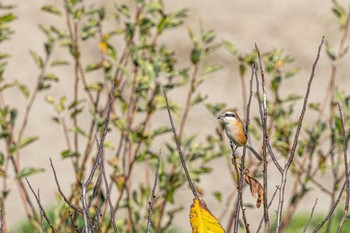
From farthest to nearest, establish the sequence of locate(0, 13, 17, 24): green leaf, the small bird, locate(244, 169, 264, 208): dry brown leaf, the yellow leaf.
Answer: locate(0, 13, 17, 24): green leaf → the small bird → locate(244, 169, 264, 208): dry brown leaf → the yellow leaf

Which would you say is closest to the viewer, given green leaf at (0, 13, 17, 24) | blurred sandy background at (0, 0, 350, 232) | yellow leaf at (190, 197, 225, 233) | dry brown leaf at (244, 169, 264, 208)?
yellow leaf at (190, 197, 225, 233)

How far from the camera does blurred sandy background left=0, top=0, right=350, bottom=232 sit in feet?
29.5

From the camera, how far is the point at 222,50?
1091cm

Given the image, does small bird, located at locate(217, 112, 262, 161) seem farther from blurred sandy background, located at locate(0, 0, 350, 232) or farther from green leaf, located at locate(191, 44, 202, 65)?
blurred sandy background, located at locate(0, 0, 350, 232)

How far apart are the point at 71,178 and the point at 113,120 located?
3999 mm

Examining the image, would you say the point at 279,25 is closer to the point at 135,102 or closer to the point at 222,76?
the point at 222,76

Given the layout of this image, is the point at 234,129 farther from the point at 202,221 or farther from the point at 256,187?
the point at 202,221

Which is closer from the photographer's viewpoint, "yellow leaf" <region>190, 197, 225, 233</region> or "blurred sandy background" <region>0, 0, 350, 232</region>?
"yellow leaf" <region>190, 197, 225, 233</region>

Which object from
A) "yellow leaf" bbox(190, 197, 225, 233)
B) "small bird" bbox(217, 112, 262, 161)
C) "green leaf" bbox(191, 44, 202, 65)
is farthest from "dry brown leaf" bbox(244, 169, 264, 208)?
"green leaf" bbox(191, 44, 202, 65)

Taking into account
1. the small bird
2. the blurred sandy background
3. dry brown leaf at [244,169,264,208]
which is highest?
the blurred sandy background

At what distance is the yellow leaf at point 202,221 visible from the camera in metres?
2.59

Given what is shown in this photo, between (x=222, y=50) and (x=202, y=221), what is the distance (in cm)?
840

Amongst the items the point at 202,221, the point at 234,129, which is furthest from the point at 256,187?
the point at 234,129

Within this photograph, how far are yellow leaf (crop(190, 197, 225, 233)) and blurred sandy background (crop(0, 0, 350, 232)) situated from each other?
5834 millimetres
